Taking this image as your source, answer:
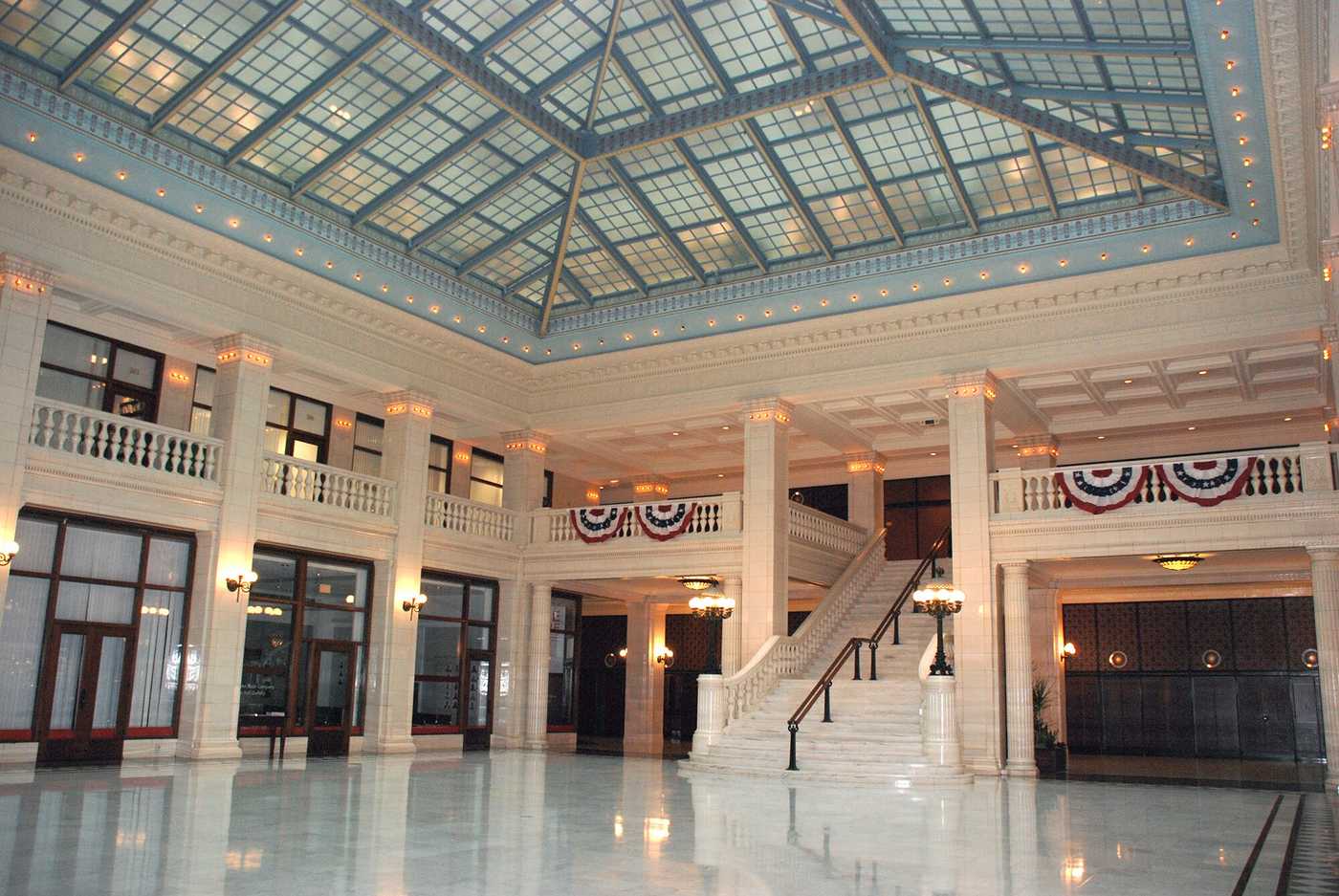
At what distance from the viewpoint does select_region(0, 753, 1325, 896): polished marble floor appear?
7.21 meters

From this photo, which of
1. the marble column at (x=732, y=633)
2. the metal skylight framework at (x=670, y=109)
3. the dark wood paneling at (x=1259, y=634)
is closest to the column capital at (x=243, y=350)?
the metal skylight framework at (x=670, y=109)

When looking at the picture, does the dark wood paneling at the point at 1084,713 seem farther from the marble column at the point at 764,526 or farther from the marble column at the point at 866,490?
the marble column at the point at 764,526

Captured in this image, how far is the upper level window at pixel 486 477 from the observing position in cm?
2666

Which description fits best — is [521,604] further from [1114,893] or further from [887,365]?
[1114,893]

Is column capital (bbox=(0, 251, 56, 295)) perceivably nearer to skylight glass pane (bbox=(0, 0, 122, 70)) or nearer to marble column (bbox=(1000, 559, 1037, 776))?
skylight glass pane (bbox=(0, 0, 122, 70))

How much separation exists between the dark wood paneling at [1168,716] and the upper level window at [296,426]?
19189mm

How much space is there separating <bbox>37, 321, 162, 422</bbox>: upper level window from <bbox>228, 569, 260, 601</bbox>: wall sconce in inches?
124

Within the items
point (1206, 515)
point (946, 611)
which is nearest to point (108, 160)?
point (946, 611)

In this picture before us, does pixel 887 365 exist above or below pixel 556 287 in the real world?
below

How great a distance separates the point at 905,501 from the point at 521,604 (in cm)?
1015

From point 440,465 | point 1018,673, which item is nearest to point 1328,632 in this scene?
point 1018,673

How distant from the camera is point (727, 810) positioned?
11781 mm

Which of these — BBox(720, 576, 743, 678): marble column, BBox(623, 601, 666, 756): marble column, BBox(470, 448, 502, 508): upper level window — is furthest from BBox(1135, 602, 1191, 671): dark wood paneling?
BBox(470, 448, 502, 508): upper level window

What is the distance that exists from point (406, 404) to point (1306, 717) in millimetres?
20156
